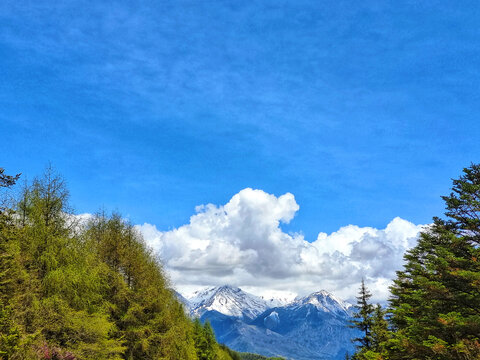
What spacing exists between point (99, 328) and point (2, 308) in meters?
6.77

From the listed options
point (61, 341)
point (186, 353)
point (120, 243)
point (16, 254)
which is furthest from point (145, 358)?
point (16, 254)

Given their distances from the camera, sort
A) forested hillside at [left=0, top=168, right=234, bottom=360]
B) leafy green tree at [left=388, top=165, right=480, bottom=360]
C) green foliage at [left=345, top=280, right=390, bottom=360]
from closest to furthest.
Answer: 1. forested hillside at [left=0, top=168, right=234, bottom=360]
2. leafy green tree at [left=388, top=165, right=480, bottom=360]
3. green foliage at [left=345, top=280, right=390, bottom=360]

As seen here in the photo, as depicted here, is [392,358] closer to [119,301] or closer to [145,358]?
[145,358]

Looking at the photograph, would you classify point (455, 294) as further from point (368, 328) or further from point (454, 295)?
point (368, 328)

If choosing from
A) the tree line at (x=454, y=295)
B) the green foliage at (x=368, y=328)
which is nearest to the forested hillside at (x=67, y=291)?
the tree line at (x=454, y=295)

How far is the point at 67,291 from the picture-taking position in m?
21.6

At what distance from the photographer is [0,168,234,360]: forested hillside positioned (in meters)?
19.0

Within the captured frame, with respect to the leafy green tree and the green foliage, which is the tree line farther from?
the green foliage

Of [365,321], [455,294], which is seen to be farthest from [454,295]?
[365,321]

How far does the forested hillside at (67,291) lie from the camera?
62.5 ft

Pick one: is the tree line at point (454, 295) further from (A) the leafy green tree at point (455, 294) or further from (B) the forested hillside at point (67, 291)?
(B) the forested hillside at point (67, 291)

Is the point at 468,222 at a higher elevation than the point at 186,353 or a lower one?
higher

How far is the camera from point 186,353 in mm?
35625

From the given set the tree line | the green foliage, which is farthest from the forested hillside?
the green foliage
